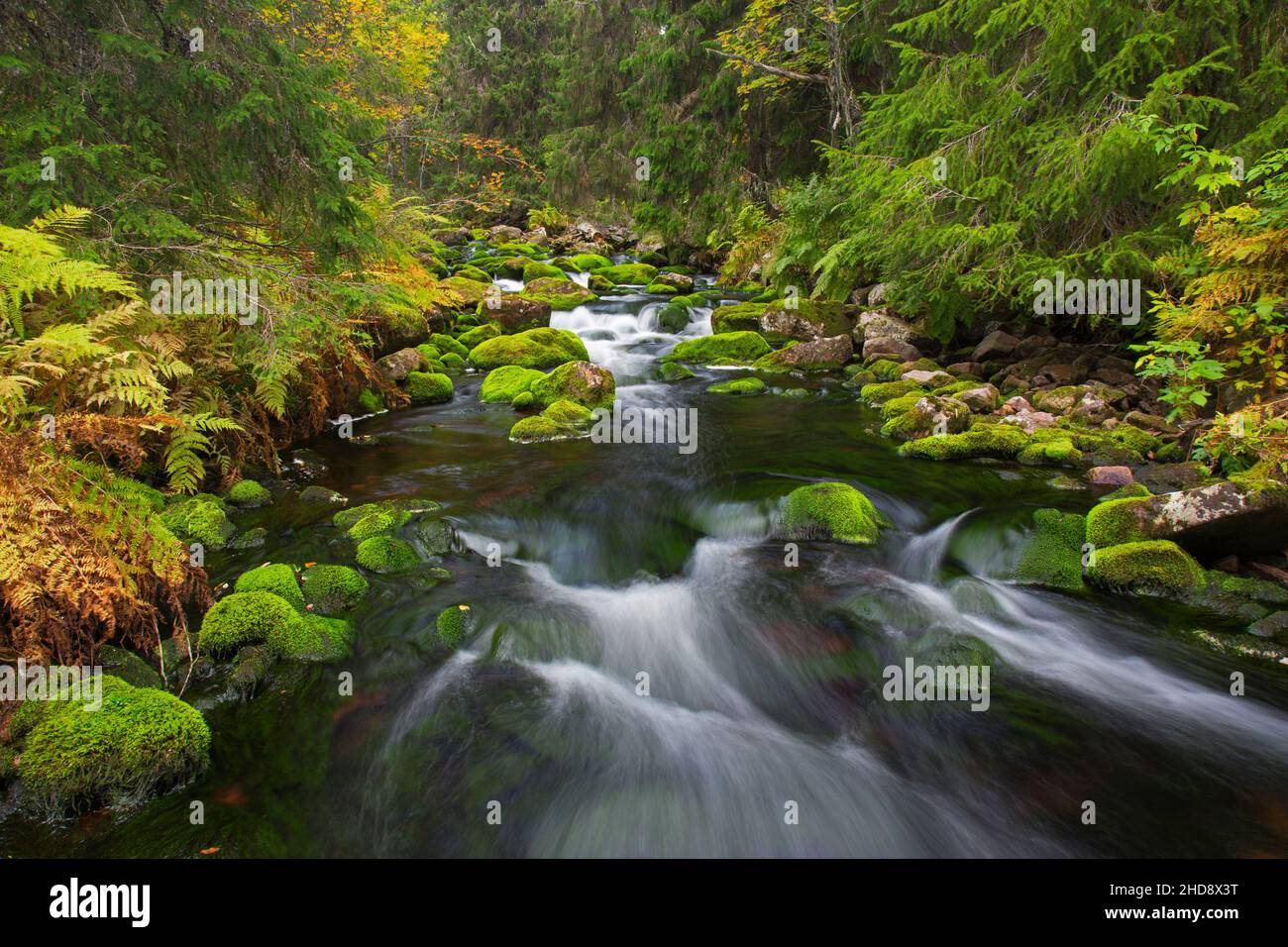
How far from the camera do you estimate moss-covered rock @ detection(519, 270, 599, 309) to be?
18.5 m

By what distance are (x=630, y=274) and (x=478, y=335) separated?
10.2 meters

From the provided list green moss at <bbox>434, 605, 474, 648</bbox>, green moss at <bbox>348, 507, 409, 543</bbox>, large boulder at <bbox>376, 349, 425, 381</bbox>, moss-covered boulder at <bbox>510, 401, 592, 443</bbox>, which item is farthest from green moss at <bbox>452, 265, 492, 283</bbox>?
green moss at <bbox>434, 605, 474, 648</bbox>

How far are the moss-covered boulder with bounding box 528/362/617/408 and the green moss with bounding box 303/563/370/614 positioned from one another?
19.3ft

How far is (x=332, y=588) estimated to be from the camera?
5141 millimetres

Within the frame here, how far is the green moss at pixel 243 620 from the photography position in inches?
168

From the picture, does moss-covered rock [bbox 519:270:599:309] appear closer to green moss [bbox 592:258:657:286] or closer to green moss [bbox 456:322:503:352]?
green moss [bbox 456:322:503:352]

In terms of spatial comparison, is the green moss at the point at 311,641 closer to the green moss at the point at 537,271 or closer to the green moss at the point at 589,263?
the green moss at the point at 537,271

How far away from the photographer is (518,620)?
17.2 feet

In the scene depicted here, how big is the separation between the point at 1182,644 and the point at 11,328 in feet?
28.4

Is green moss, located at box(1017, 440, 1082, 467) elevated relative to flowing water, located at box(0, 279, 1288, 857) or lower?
elevated

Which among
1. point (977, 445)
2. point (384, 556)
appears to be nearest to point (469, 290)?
point (384, 556)

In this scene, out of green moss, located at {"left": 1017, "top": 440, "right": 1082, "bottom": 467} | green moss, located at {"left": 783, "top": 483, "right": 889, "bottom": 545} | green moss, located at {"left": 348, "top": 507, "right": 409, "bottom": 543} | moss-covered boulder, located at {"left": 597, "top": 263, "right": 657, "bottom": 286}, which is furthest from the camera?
moss-covered boulder, located at {"left": 597, "top": 263, "right": 657, "bottom": 286}

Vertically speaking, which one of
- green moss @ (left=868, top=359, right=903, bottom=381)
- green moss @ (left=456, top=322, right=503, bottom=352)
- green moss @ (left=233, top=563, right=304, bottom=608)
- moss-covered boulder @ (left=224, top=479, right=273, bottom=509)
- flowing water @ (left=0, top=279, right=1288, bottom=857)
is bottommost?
flowing water @ (left=0, top=279, right=1288, bottom=857)

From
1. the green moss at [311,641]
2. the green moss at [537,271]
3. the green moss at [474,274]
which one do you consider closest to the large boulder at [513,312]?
the green moss at [474,274]
